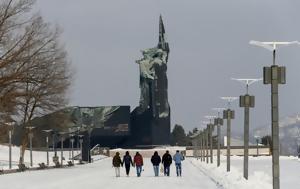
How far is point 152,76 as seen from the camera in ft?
431

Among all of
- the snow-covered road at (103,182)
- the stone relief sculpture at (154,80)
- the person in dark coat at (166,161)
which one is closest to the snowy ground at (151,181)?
the snow-covered road at (103,182)

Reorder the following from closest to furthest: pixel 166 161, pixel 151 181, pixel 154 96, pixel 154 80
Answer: pixel 151 181, pixel 166 161, pixel 154 80, pixel 154 96

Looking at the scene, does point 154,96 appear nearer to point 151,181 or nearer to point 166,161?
point 166,161

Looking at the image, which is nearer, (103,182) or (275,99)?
(275,99)

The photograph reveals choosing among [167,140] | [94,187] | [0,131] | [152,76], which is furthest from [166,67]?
[94,187]

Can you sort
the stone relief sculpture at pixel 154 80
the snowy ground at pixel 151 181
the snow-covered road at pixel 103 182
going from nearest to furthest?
the snowy ground at pixel 151 181
the snow-covered road at pixel 103 182
the stone relief sculpture at pixel 154 80

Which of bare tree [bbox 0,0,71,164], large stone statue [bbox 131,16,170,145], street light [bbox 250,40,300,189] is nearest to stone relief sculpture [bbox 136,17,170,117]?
large stone statue [bbox 131,16,170,145]

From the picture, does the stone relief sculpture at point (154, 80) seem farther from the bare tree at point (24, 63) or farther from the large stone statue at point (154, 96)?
the bare tree at point (24, 63)

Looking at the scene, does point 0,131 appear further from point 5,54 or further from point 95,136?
point 95,136

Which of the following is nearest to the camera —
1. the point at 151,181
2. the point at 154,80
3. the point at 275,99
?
the point at 275,99

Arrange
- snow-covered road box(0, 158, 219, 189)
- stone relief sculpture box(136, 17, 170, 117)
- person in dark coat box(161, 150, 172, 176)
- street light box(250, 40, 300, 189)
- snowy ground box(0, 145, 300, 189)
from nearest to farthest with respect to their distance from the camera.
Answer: street light box(250, 40, 300, 189)
snowy ground box(0, 145, 300, 189)
snow-covered road box(0, 158, 219, 189)
person in dark coat box(161, 150, 172, 176)
stone relief sculpture box(136, 17, 170, 117)

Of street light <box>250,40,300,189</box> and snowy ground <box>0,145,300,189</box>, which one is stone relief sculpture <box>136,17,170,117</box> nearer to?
snowy ground <box>0,145,300,189</box>

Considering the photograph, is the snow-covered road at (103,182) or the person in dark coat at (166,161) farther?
the person in dark coat at (166,161)

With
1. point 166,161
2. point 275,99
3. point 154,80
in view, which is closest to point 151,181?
point 166,161
